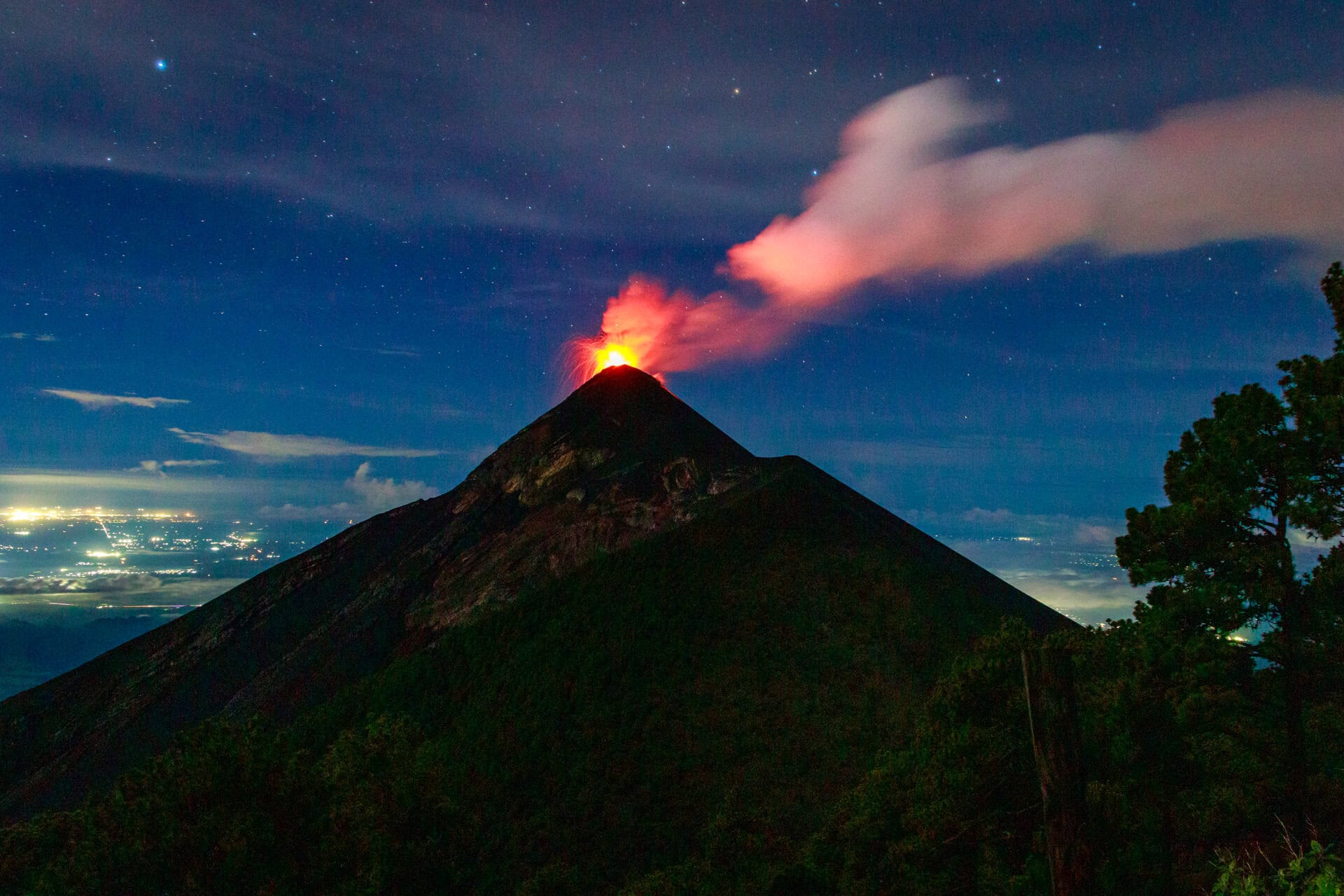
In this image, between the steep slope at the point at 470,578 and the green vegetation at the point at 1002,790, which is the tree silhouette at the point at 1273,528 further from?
the steep slope at the point at 470,578

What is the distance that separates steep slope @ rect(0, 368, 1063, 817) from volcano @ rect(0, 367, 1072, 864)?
0.34 metres

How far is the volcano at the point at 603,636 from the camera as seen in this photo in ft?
152

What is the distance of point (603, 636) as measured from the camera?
5900 cm

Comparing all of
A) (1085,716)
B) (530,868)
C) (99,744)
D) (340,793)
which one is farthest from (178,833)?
(99,744)

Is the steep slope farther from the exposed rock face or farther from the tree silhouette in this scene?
the tree silhouette

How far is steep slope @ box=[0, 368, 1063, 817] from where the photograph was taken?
64.4 meters

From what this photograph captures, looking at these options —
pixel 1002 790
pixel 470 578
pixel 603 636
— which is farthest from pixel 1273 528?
pixel 470 578

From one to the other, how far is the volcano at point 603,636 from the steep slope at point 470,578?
335mm

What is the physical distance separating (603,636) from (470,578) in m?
27.5

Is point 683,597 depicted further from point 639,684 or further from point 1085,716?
point 1085,716

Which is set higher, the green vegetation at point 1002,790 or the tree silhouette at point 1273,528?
the tree silhouette at point 1273,528

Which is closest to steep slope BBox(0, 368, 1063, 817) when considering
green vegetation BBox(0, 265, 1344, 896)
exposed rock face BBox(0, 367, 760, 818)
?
exposed rock face BBox(0, 367, 760, 818)

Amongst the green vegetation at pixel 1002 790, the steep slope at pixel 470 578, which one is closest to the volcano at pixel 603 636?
the steep slope at pixel 470 578

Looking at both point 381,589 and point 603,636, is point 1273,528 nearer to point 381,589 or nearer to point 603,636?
point 603,636
